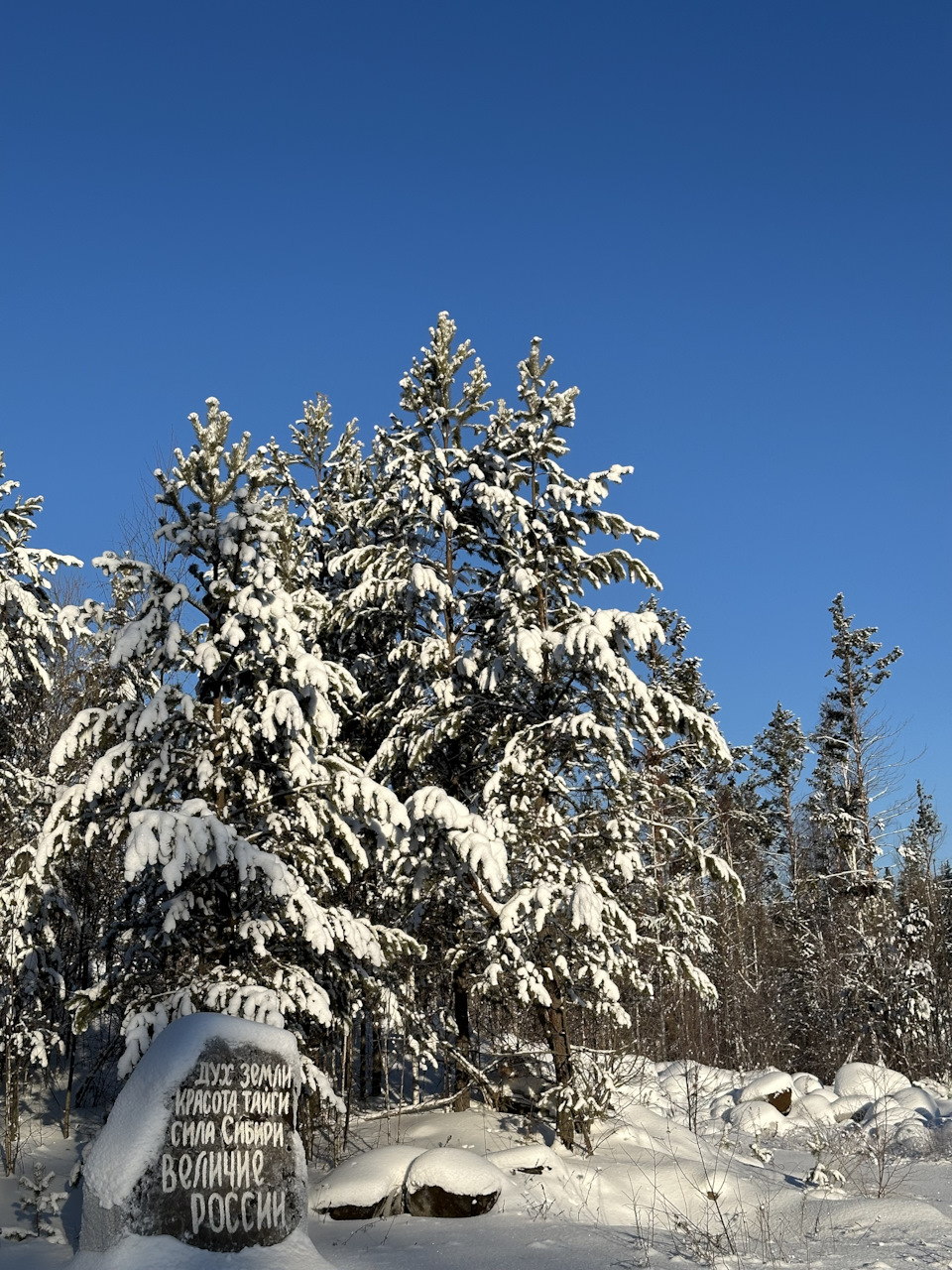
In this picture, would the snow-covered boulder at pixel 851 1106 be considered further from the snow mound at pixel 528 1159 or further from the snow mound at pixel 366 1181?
the snow mound at pixel 366 1181

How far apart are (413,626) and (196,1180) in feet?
29.3

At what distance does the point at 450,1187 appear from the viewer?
371 inches

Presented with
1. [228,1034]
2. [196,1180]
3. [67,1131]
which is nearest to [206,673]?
[228,1034]

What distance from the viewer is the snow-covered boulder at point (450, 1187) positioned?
938 cm

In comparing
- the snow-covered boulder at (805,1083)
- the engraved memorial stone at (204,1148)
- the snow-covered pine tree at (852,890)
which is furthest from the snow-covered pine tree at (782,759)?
the engraved memorial stone at (204,1148)

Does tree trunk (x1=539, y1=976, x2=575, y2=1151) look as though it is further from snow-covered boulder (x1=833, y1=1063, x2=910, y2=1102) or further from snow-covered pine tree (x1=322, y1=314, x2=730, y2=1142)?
snow-covered boulder (x1=833, y1=1063, x2=910, y2=1102)

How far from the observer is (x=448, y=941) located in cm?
1406

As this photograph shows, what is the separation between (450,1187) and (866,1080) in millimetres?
Answer: 12348

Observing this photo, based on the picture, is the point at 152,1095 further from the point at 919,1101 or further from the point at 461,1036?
the point at 919,1101

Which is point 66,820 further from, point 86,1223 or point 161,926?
point 86,1223

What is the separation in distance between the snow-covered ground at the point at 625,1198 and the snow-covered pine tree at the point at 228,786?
1.74 metres

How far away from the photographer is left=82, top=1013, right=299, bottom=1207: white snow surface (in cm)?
728

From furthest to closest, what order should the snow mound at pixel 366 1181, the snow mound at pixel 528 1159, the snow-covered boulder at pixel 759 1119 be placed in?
the snow-covered boulder at pixel 759 1119 → the snow mound at pixel 528 1159 → the snow mound at pixel 366 1181

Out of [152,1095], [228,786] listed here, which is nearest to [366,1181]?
[152,1095]
